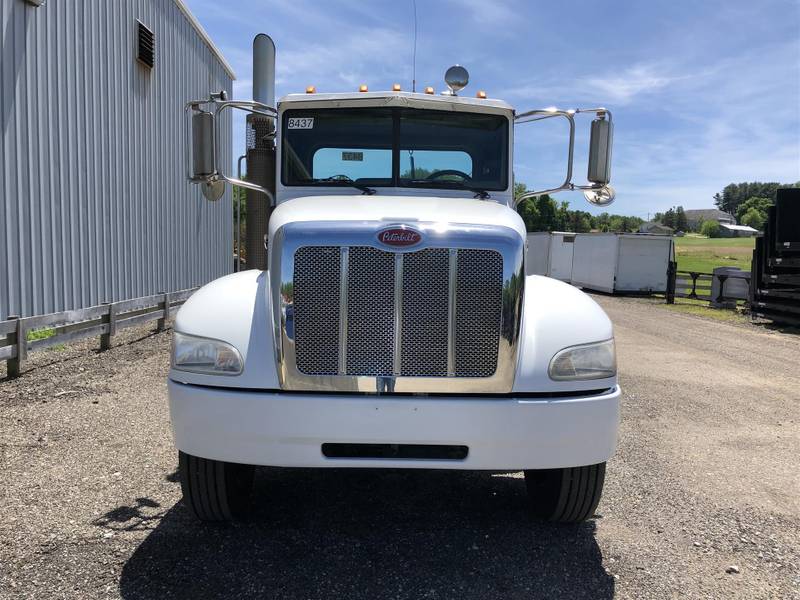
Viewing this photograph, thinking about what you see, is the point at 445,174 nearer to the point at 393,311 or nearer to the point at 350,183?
the point at 350,183

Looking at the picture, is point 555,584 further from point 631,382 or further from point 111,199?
point 111,199

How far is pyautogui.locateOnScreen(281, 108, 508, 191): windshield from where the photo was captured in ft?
14.1

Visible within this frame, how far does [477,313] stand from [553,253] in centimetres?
2972

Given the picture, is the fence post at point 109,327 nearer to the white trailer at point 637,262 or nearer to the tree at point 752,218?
the white trailer at point 637,262

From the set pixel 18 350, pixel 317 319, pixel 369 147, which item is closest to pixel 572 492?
pixel 317 319

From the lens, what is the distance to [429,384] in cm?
292

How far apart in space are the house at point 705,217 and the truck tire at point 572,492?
184990 millimetres

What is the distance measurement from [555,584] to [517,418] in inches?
31.0

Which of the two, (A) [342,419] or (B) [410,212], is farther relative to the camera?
(B) [410,212]

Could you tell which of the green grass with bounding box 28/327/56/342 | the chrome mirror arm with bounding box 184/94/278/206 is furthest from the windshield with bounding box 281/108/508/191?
the green grass with bounding box 28/327/56/342

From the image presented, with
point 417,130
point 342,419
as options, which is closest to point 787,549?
point 342,419

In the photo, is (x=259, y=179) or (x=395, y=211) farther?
(x=259, y=179)

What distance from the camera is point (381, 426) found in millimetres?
2852

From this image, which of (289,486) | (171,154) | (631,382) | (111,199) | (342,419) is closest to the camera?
(342,419)
